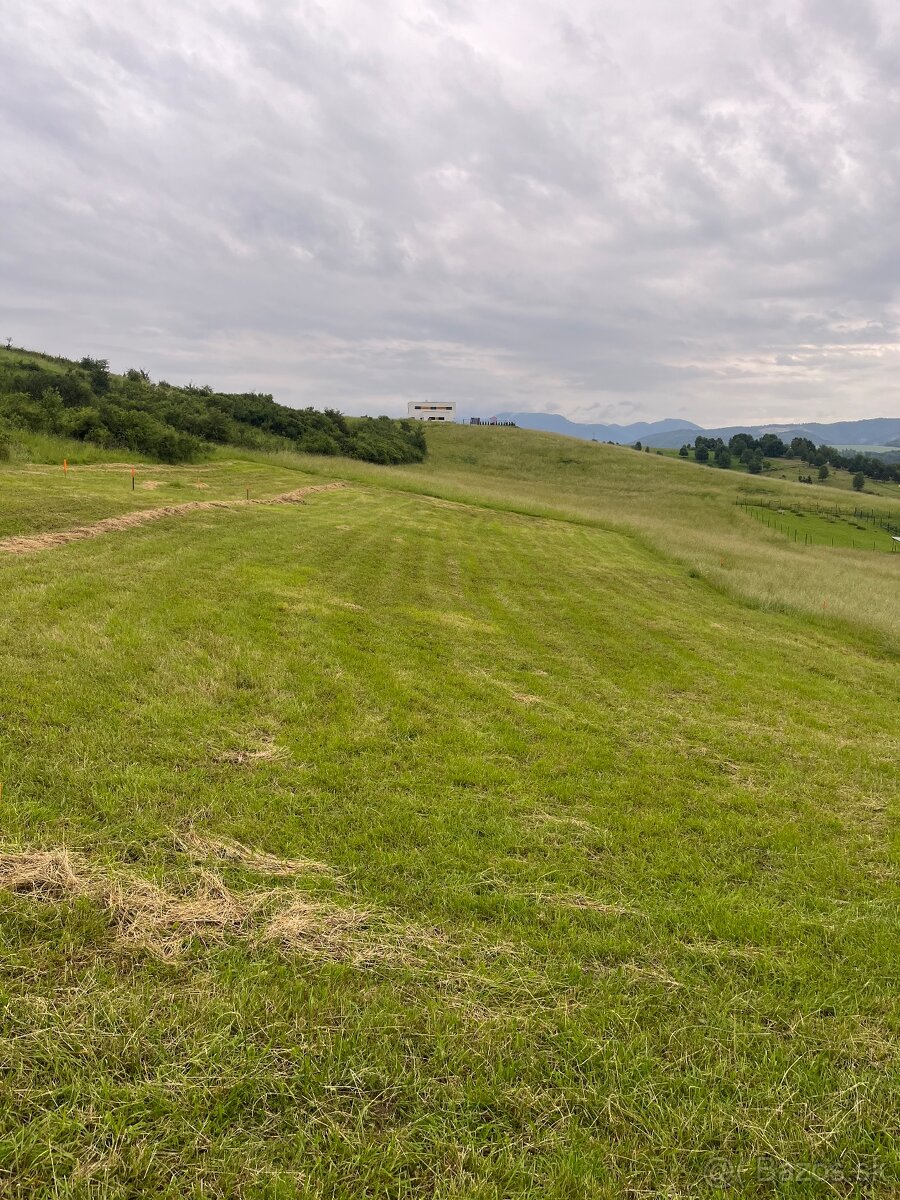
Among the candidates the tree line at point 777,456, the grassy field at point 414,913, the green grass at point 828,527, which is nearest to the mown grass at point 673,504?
the green grass at point 828,527

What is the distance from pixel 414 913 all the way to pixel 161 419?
50143mm

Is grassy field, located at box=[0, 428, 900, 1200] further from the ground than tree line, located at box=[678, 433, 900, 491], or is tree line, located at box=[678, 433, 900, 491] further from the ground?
tree line, located at box=[678, 433, 900, 491]

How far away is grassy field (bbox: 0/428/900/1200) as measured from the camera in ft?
9.00

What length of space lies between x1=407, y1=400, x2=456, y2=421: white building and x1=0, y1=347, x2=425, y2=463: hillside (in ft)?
162

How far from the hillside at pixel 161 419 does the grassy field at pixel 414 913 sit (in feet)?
83.2

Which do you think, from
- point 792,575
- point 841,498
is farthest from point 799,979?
point 841,498

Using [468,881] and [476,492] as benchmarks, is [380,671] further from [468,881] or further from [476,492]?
[476,492]

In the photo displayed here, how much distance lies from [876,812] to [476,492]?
42.3 metres

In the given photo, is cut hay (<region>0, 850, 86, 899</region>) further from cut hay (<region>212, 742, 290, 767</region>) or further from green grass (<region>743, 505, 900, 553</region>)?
green grass (<region>743, 505, 900, 553</region>)

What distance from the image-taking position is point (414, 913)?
14.1ft

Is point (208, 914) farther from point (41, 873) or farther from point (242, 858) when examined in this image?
point (41, 873)

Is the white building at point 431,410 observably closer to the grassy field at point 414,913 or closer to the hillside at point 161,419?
the hillside at point 161,419

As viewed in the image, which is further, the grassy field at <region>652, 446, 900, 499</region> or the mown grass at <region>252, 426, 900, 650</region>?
the grassy field at <region>652, 446, 900, 499</region>

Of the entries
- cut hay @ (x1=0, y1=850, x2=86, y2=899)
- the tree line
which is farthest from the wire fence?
cut hay @ (x1=0, y1=850, x2=86, y2=899)
